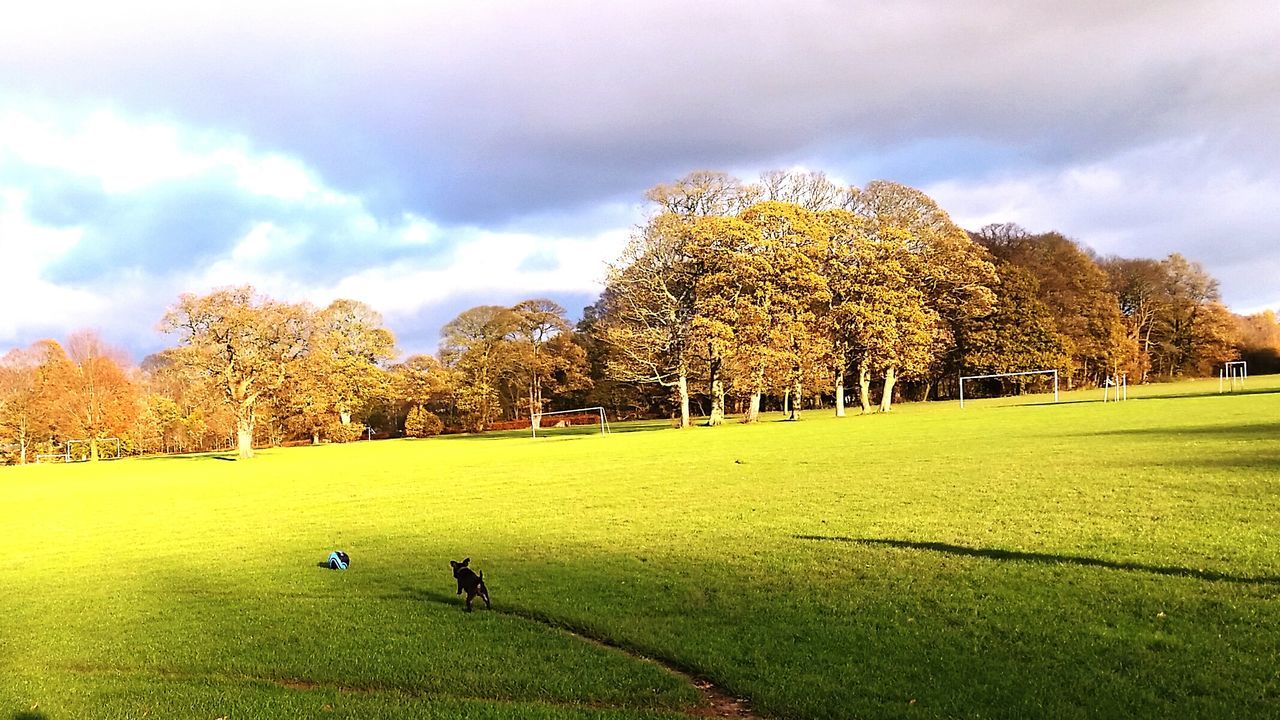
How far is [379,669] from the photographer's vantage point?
827 centimetres

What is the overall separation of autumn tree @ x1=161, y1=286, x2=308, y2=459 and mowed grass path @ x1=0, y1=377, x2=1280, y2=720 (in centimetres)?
4145

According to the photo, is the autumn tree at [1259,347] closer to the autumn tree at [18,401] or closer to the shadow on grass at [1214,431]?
the shadow on grass at [1214,431]

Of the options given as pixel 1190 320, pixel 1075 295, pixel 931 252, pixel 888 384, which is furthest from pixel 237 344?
pixel 1190 320

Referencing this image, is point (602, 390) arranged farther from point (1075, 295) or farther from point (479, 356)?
point (1075, 295)

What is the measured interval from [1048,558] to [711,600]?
5.30 meters

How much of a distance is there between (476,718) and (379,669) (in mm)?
2115

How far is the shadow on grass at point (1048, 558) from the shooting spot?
9539 mm

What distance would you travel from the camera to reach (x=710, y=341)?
55188mm

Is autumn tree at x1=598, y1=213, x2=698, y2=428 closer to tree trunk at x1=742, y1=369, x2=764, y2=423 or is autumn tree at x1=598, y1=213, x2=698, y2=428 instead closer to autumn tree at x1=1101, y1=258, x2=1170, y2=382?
tree trunk at x1=742, y1=369, x2=764, y2=423

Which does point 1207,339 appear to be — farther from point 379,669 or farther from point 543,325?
point 379,669

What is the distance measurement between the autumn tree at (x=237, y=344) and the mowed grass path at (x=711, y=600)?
41.5 meters

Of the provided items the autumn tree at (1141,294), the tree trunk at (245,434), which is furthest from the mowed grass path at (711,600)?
the autumn tree at (1141,294)

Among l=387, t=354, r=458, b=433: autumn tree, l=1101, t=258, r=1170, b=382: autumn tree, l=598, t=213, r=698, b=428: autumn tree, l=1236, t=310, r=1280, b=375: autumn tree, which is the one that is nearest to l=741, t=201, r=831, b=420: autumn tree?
l=598, t=213, r=698, b=428: autumn tree

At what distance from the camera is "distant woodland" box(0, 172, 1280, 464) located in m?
58.8
